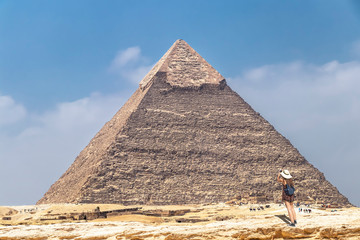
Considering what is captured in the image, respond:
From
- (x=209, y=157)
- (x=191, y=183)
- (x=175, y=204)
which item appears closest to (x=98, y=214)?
(x=175, y=204)

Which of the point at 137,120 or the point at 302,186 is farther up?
the point at 137,120

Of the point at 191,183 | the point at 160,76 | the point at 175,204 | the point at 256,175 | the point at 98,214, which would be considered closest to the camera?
the point at 98,214

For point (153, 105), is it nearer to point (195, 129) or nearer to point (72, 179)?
Result: point (195, 129)

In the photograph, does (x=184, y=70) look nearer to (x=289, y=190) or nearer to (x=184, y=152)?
(x=184, y=152)

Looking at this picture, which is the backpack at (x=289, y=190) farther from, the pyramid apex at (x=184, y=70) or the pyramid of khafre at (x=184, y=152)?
the pyramid apex at (x=184, y=70)

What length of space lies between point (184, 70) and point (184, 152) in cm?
1392

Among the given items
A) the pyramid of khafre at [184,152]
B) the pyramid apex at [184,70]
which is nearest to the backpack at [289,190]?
the pyramid of khafre at [184,152]

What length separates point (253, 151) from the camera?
84.8 meters

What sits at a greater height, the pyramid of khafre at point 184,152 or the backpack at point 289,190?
the pyramid of khafre at point 184,152

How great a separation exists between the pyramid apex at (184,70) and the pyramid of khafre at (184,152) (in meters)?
0.14

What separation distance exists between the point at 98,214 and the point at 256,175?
43497 mm

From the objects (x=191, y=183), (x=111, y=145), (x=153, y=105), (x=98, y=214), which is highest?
(x=153, y=105)

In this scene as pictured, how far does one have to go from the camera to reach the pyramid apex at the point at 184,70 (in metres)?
88.7

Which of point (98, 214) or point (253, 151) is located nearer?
point (98, 214)
